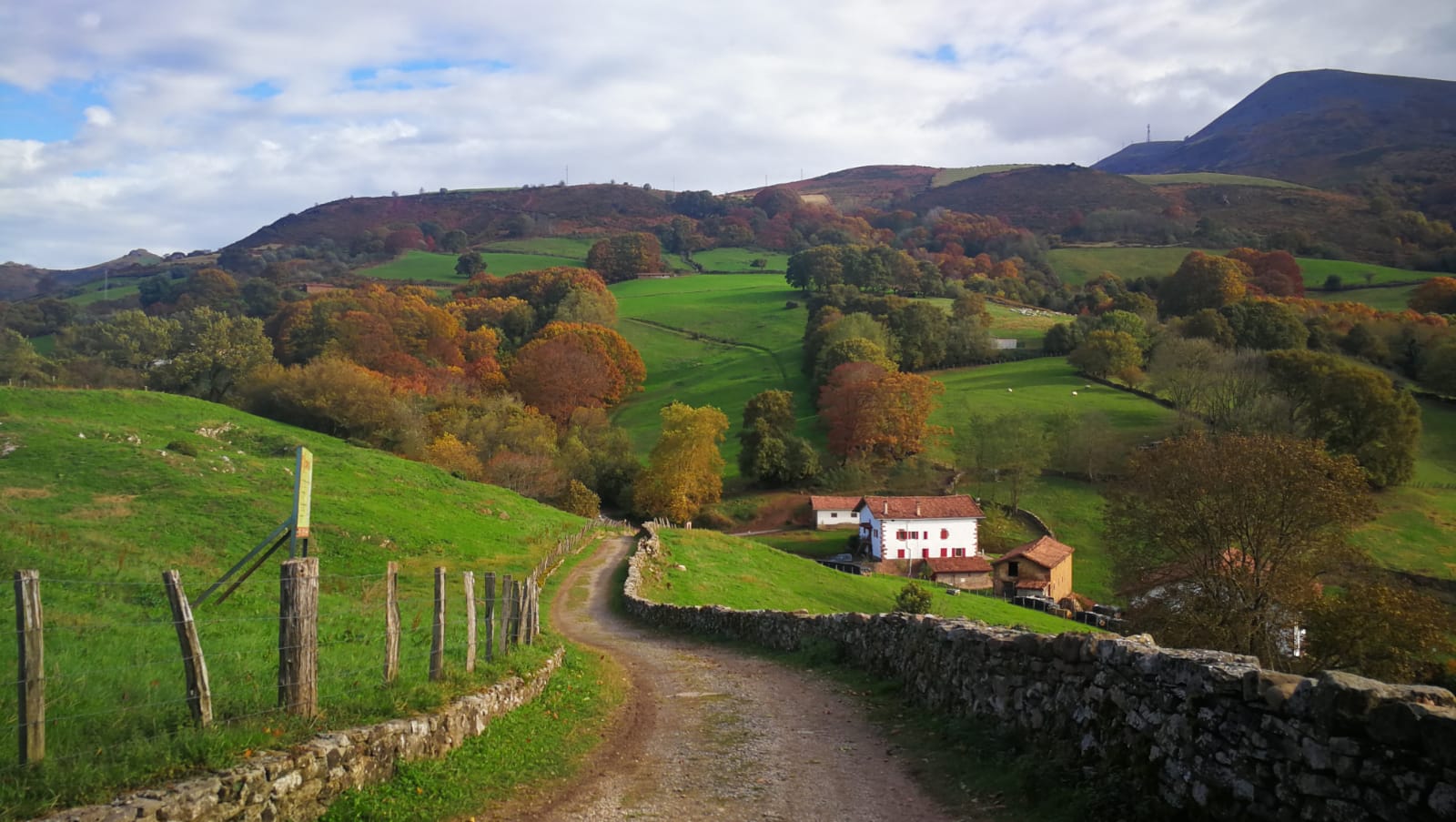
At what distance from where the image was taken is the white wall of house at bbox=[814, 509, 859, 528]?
74188 mm

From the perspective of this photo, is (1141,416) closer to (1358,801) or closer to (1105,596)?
(1105,596)

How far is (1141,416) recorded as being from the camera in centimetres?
8362

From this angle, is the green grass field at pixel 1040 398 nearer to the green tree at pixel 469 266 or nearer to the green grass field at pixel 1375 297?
the green grass field at pixel 1375 297

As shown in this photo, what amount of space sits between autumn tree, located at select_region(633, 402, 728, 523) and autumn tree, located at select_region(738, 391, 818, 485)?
6728mm

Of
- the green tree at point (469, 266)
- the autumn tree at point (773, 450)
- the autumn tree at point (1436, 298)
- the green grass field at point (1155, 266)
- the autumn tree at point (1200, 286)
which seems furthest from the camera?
the green tree at point (469, 266)

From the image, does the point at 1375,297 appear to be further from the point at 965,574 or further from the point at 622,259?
the point at 622,259

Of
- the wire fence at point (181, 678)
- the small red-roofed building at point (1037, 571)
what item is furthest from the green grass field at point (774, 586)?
the wire fence at point (181, 678)

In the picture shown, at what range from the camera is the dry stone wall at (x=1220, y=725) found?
6.16 metres

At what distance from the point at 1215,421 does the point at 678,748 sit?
252 ft

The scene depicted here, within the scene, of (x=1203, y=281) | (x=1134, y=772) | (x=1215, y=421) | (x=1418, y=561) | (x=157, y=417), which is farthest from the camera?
(x=1203, y=281)

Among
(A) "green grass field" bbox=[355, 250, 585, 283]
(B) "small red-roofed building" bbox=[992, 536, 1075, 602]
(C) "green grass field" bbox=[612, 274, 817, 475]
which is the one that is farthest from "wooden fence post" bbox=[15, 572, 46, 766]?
(A) "green grass field" bbox=[355, 250, 585, 283]

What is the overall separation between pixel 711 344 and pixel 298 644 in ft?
382

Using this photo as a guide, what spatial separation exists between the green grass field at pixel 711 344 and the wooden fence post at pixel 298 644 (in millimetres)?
76215

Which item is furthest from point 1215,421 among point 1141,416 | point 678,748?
point 678,748
